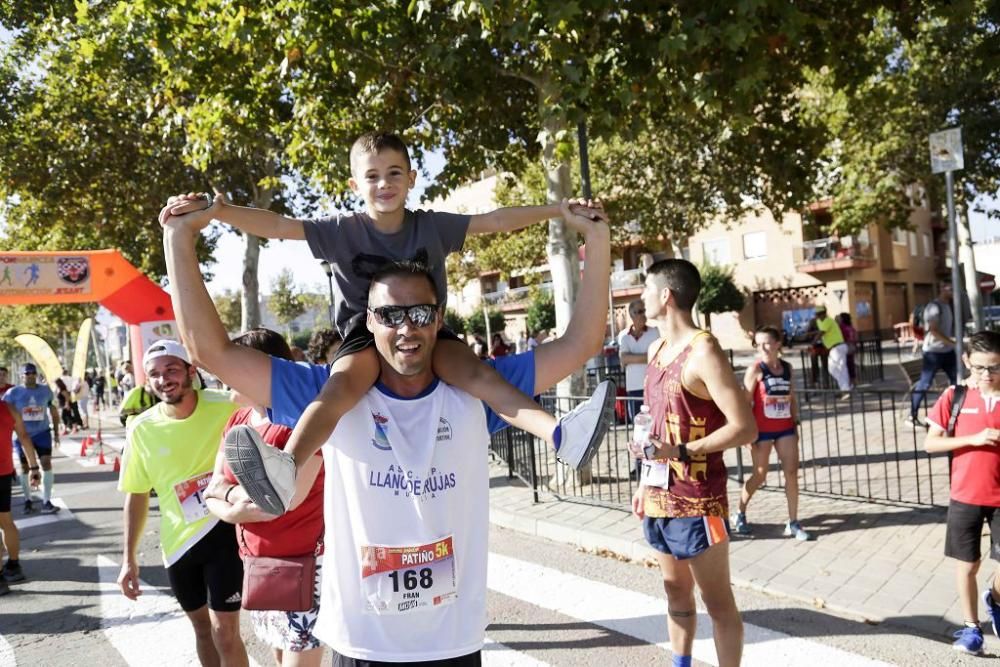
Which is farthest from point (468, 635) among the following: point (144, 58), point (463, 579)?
point (144, 58)

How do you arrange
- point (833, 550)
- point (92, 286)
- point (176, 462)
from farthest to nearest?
point (92, 286), point (833, 550), point (176, 462)

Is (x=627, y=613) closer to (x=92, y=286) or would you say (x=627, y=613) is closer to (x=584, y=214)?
(x=584, y=214)

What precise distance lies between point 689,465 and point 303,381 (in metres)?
2.12

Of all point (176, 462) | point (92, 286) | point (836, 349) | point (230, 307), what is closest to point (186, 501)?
point (176, 462)

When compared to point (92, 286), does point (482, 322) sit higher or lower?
lower

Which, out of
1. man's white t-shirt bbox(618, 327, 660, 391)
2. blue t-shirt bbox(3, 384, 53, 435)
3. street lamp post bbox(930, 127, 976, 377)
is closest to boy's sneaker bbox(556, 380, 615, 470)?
man's white t-shirt bbox(618, 327, 660, 391)

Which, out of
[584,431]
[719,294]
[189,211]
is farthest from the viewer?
[719,294]

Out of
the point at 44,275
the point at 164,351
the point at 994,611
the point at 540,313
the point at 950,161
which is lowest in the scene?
the point at 994,611

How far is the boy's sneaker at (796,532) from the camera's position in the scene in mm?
6031

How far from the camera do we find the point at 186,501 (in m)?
3.55

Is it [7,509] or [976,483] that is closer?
[976,483]

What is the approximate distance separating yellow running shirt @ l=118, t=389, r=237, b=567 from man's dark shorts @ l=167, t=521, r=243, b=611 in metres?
0.06

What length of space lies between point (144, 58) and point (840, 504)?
1575 centimetres

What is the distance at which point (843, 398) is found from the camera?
557 inches
